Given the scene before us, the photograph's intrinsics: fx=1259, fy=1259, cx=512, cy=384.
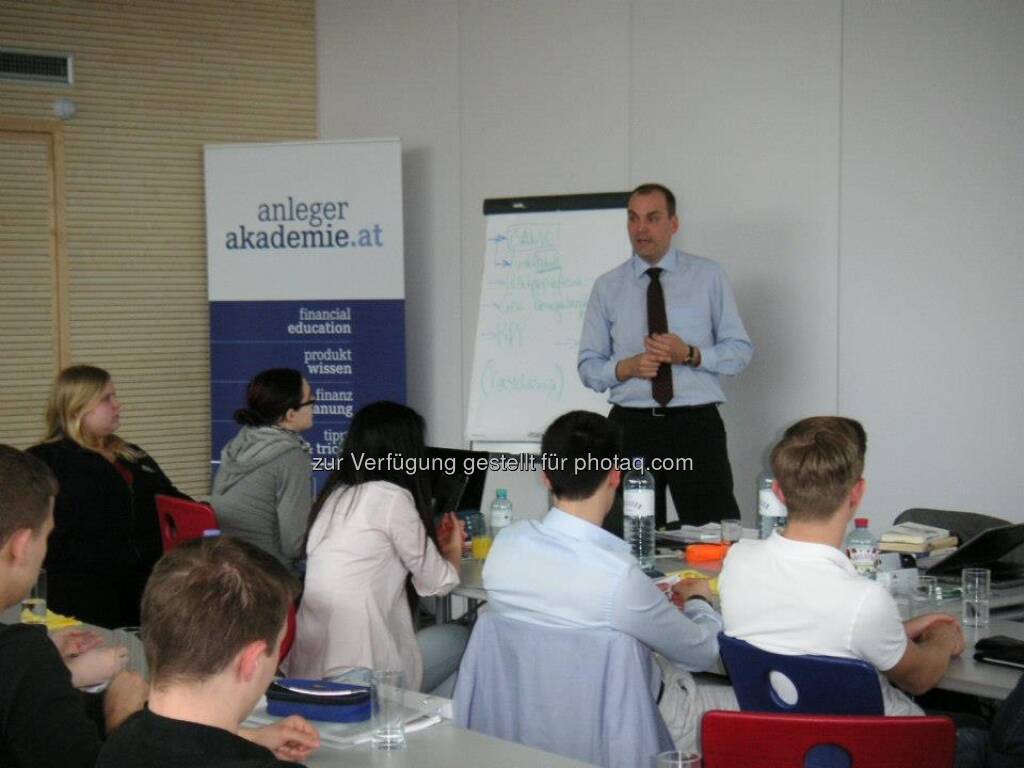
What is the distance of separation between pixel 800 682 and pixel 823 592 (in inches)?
7.8

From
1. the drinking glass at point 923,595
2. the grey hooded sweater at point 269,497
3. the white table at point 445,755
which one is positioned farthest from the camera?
the grey hooded sweater at point 269,497

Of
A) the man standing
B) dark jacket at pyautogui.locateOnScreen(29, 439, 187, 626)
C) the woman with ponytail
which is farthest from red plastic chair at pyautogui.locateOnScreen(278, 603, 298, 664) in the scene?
the man standing

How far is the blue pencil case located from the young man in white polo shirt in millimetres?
839

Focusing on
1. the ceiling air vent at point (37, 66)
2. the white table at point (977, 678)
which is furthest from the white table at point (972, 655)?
the ceiling air vent at point (37, 66)

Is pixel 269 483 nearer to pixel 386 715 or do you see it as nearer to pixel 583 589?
pixel 583 589

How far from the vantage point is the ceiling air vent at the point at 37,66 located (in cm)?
711

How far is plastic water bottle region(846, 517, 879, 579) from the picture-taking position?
3.55m

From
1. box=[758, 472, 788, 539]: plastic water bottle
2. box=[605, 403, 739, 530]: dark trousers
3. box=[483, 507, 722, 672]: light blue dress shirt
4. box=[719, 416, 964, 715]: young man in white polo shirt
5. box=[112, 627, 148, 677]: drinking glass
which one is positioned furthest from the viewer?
box=[605, 403, 739, 530]: dark trousers

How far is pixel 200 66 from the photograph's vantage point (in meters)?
7.63

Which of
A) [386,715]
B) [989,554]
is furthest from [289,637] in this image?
[989,554]

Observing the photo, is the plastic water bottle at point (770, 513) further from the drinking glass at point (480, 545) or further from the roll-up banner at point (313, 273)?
the roll-up banner at point (313, 273)

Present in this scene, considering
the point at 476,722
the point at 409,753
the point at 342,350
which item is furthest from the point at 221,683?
the point at 342,350

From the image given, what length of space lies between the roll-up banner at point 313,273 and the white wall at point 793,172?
0.41 meters

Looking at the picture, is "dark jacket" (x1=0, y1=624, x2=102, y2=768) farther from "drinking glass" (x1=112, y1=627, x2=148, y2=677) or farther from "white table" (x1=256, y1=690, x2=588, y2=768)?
"drinking glass" (x1=112, y1=627, x2=148, y2=677)
